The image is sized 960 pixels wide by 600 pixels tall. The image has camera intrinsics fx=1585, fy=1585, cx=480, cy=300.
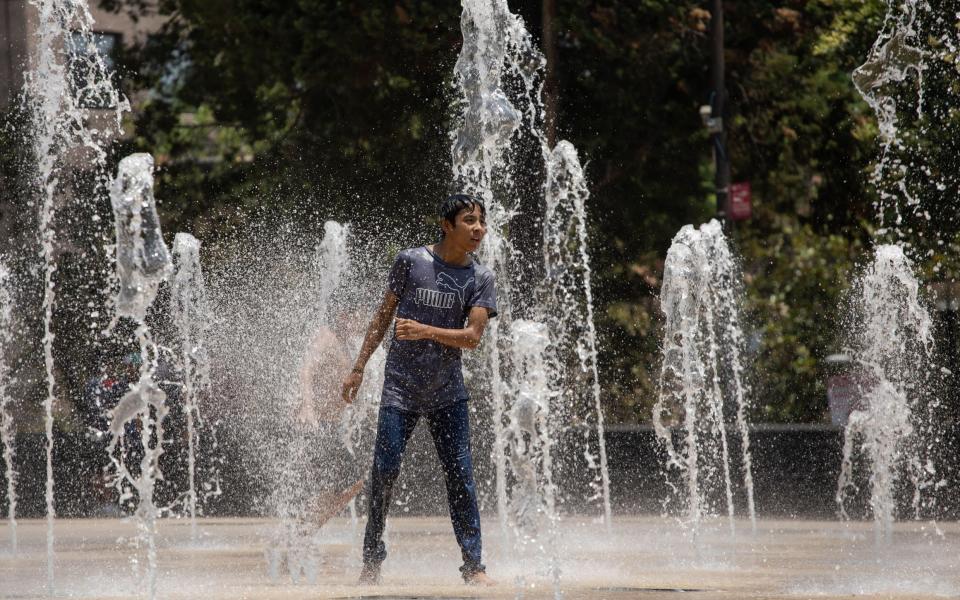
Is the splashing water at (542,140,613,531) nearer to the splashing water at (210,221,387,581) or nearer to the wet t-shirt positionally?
the splashing water at (210,221,387,581)

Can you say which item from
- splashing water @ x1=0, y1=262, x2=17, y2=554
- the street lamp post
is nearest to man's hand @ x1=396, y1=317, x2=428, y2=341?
splashing water @ x1=0, y1=262, x2=17, y2=554

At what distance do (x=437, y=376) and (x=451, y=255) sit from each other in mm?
460

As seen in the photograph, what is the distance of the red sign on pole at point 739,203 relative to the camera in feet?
53.4

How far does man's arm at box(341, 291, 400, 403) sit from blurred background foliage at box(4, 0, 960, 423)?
11.6 meters

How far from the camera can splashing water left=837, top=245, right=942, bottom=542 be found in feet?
34.7

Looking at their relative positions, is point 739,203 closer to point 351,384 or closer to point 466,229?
point 466,229

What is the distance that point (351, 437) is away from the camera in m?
11.5

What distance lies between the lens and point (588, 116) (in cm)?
1927

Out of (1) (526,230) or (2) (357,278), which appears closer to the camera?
(2) (357,278)

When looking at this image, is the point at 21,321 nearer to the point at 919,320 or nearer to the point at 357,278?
the point at 357,278

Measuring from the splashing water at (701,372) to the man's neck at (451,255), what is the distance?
250 cm

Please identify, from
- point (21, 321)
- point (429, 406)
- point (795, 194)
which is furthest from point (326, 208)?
point (429, 406)

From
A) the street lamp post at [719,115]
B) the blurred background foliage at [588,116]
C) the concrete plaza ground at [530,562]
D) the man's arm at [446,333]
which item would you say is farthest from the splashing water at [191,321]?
the man's arm at [446,333]

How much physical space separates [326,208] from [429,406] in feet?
42.3
